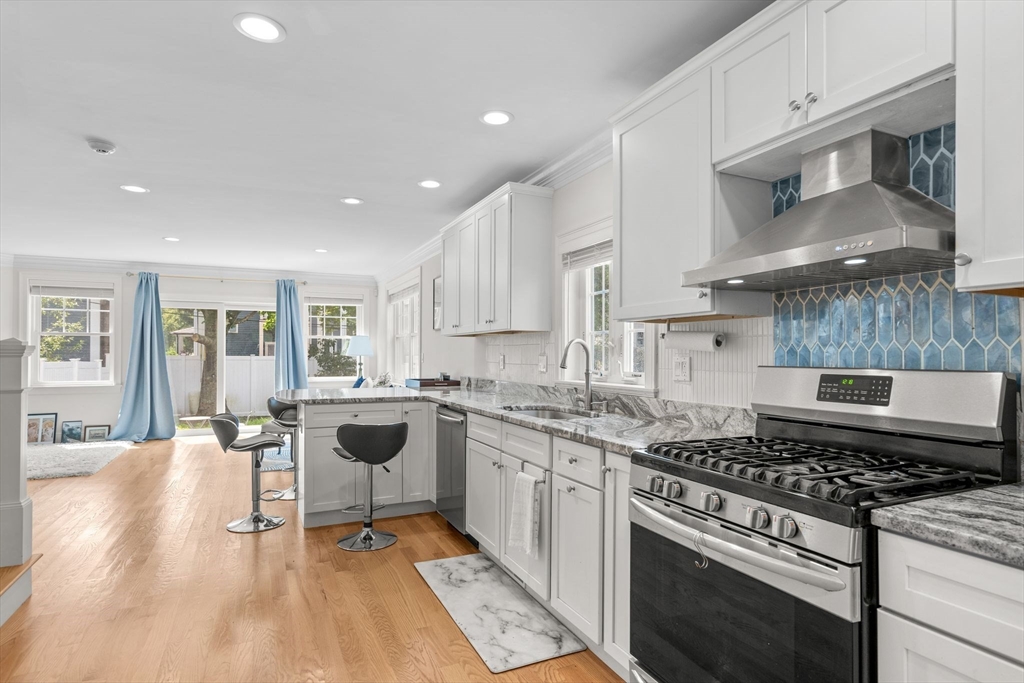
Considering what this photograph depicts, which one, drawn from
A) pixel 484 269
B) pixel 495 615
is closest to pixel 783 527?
pixel 495 615

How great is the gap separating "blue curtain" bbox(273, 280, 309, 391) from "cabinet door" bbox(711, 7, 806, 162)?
7525 millimetres

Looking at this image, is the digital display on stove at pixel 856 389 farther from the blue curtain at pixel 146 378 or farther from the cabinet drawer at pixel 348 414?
the blue curtain at pixel 146 378

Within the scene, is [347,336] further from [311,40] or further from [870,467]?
[870,467]

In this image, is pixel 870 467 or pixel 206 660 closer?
pixel 870 467

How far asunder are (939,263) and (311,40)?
2.33m

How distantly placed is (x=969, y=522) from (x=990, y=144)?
84 centimetres

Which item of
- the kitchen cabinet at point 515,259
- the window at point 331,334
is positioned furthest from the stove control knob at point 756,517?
the window at point 331,334

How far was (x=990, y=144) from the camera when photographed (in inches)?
50.4

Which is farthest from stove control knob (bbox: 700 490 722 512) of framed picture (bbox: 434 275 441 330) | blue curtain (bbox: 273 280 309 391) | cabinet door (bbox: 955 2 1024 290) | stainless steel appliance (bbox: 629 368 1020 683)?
blue curtain (bbox: 273 280 309 391)

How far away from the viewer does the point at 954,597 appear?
106 cm

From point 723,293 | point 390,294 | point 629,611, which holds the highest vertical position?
point 390,294

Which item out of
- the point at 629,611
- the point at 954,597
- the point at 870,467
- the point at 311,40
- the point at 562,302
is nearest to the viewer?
the point at 954,597

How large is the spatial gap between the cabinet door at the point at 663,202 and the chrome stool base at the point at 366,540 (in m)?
2.21

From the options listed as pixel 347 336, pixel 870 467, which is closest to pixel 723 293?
pixel 870 467
